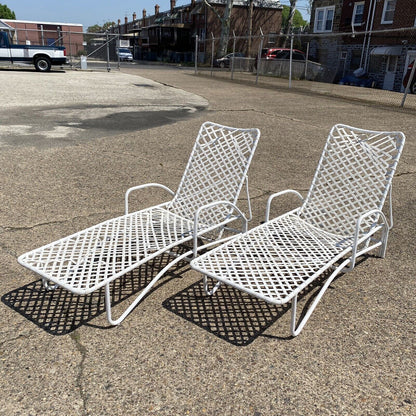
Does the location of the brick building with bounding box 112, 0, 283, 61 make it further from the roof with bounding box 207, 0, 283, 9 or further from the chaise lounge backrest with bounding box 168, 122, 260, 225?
the chaise lounge backrest with bounding box 168, 122, 260, 225

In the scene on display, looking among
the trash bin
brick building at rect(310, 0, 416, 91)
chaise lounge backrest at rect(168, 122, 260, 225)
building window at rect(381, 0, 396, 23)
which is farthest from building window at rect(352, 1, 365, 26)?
chaise lounge backrest at rect(168, 122, 260, 225)

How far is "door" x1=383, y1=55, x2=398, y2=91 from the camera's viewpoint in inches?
961

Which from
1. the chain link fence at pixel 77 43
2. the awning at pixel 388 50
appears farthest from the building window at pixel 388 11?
the chain link fence at pixel 77 43

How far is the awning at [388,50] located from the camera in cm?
2436

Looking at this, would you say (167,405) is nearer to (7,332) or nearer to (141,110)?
(7,332)

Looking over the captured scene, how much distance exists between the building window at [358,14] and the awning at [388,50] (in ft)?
13.9

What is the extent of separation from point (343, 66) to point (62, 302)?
2676 centimetres

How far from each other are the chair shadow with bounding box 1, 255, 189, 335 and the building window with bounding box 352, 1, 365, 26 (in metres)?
30.1

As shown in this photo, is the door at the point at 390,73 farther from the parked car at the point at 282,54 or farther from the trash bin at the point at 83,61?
the trash bin at the point at 83,61

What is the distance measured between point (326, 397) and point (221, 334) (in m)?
0.76

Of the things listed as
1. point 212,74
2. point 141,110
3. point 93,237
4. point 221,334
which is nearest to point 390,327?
point 221,334

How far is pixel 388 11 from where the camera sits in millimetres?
26094

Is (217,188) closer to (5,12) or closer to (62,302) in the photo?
(62,302)

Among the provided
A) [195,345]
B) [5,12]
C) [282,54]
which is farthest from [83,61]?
[5,12]
